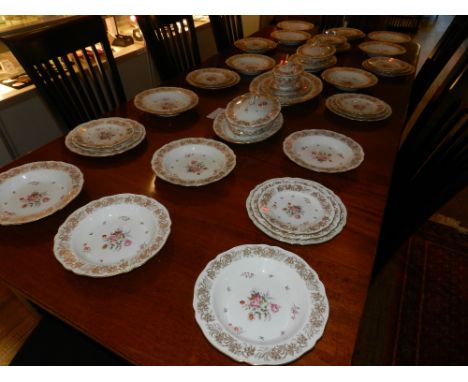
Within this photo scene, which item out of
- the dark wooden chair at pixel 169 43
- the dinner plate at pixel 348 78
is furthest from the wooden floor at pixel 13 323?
the dark wooden chair at pixel 169 43

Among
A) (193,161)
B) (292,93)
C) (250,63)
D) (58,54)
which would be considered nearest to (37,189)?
(193,161)

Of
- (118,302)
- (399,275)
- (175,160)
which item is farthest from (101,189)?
(399,275)

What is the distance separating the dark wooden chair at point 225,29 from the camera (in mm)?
1784

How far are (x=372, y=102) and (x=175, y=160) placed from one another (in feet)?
2.59

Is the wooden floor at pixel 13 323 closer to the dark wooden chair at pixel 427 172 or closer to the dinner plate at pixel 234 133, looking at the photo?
the dark wooden chair at pixel 427 172

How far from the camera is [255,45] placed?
5.52ft

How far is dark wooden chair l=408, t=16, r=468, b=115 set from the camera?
4.85 feet

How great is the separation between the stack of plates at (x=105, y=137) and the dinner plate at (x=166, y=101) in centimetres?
10

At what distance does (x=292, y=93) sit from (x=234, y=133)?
0.36 m

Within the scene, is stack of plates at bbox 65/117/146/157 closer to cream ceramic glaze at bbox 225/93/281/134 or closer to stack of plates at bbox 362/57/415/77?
cream ceramic glaze at bbox 225/93/281/134

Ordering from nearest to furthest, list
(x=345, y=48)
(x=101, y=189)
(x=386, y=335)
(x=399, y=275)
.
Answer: (x=101, y=189) → (x=386, y=335) → (x=399, y=275) → (x=345, y=48)

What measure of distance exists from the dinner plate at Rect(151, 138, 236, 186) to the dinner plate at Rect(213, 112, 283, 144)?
0.25ft
